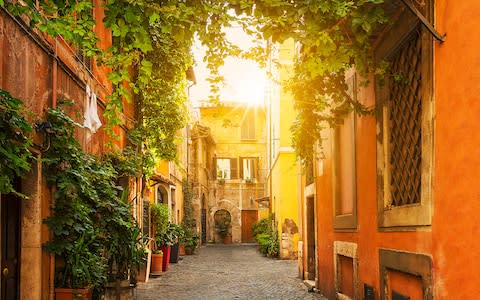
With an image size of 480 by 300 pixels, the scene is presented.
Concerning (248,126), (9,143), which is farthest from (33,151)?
(248,126)

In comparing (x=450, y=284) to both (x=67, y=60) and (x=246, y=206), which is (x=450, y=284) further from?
(x=246, y=206)

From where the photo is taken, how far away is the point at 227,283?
13.7m

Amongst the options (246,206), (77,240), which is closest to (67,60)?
(77,240)

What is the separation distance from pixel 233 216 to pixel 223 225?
91 centimetres

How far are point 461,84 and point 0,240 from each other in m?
4.30

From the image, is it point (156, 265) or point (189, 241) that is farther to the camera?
point (189, 241)

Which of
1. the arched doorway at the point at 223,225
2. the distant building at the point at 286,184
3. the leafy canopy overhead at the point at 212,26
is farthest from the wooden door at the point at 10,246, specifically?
the arched doorway at the point at 223,225

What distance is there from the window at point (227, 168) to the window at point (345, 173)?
28.4 meters

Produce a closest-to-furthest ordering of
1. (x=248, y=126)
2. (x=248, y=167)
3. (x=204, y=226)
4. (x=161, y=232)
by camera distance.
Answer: (x=161, y=232)
(x=204, y=226)
(x=248, y=167)
(x=248, y=126)

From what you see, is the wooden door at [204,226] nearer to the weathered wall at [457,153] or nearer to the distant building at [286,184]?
the distant building at [286,184]

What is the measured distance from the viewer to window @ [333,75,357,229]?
330 inches

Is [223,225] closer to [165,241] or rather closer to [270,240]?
[270,240]

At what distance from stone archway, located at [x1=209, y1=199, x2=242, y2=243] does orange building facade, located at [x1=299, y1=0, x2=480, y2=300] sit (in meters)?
28.4

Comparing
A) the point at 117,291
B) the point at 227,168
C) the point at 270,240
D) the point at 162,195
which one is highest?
the point at 227,168
